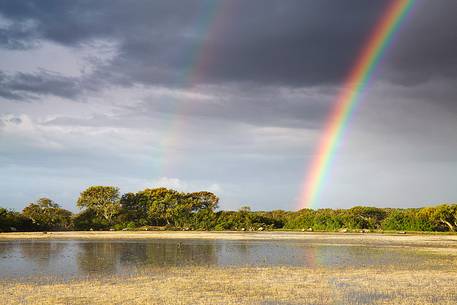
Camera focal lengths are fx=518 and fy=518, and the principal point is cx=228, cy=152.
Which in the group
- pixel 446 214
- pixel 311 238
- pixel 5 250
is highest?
pixel 446 214

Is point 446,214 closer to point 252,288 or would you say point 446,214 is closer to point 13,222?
point 252,288

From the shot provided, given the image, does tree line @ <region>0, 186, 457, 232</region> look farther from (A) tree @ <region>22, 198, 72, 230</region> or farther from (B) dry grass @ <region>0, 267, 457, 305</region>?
(B) dry grass @ <region>0, 267, 457, 305</region>

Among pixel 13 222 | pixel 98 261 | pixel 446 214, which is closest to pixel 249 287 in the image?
pixel 98 261

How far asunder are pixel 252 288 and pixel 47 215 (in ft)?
305

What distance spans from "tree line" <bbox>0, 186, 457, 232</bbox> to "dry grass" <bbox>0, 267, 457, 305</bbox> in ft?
249

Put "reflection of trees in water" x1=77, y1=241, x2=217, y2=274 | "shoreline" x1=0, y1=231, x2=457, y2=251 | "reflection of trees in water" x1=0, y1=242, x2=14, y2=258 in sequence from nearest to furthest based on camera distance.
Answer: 1. "reflection of trees in water" x1=77, y1=241, x2=217, y2=274
2. "reflection of trees in water" x1=0, y1=242, x2=14, y2=258
3. "shoreline" x1=0, y1=231, x2=457, y2=251

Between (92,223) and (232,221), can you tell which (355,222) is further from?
(92,223)

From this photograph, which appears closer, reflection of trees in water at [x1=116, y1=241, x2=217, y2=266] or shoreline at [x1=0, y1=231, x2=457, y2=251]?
reflection of trees in water at [x1=116, y1=241, x2=217, y2=266]

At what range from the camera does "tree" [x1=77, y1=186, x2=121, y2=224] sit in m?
114

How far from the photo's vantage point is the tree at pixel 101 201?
374 ft

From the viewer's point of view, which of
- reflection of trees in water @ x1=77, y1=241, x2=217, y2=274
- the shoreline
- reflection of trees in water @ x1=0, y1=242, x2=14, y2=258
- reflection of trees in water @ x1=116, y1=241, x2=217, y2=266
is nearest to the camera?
reflection of trees in water @ x1=77, y1=241, x2=217, y2=274

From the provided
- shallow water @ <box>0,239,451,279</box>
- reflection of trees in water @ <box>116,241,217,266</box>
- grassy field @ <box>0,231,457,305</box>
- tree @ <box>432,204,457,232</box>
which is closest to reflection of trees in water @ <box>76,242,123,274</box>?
shallow water @ <box>0,239,451,279</box>

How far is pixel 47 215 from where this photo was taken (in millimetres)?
109375

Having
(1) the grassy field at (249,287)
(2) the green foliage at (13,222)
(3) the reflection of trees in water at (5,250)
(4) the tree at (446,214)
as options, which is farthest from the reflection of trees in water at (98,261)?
(4) the tree at (446,214)
